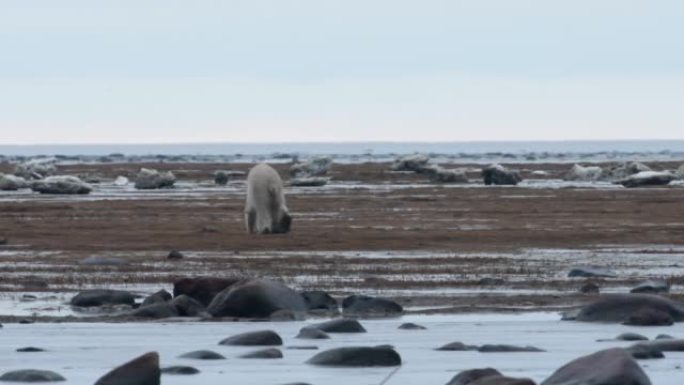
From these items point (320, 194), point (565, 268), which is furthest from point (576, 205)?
point (565, 268)

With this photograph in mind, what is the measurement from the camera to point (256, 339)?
17031 millimetres

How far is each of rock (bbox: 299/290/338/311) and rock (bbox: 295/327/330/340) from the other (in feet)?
7.40

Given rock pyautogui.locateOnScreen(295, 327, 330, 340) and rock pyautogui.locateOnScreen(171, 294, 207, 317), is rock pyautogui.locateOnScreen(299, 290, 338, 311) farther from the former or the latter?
rock pyautogui.locateOnScreen(295, 327, 330, 340)

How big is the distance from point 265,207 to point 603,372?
70.7 feet

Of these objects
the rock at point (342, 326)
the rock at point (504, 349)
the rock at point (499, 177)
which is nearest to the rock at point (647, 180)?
the rock at point (499, 177)

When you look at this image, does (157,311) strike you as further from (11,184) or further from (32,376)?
(11,184)

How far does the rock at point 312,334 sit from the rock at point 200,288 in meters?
2.89

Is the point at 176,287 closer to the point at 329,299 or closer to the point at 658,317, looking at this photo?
the point at 329,299

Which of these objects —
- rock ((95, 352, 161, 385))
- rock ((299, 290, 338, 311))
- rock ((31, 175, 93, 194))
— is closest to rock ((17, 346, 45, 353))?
rock ((95, 352, 161, 385))

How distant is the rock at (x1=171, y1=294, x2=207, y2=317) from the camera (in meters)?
19.9

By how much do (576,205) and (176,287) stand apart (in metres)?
27.3

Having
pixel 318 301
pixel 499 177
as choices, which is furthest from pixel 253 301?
pixel 499 177

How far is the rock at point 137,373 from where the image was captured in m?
13.5

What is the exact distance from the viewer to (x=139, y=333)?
59.5ft
